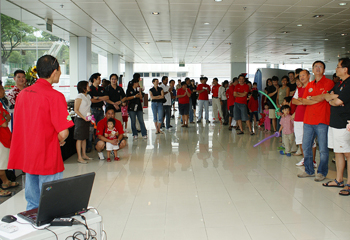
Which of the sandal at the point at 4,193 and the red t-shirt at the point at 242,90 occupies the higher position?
the red t-shirt at the point at 242,90

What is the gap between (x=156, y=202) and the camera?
3.69 meters

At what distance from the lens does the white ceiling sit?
707 cm

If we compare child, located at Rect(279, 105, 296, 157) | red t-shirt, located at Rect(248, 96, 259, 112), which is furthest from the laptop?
red t-shirt, located at Rect(248, 96, 259, 112)

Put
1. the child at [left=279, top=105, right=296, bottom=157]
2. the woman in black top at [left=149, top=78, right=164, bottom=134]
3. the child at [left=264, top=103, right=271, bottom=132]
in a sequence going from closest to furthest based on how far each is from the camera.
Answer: the child at [left=279, top=105, right=296, bottom=157]
the woman in black top at [left=149, top=78, right=164, bottom=134]
the child at [left=264, top=103, right=271, bottom=132]

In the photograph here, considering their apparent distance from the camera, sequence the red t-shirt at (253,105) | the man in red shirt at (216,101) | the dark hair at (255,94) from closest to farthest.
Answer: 1. the dark hair at (255,94)
2. the red t-shirt at (253,105)
3. the man in red shirt at (216,101)

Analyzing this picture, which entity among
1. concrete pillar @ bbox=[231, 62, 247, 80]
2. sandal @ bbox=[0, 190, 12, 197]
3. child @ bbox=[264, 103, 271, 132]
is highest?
concrete pillar @ bbox=[231, 62, 247, 80]

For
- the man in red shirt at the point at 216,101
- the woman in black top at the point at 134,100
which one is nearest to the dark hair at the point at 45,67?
the woman in black top at the point at 134,100

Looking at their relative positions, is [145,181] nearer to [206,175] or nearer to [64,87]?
[206,175]

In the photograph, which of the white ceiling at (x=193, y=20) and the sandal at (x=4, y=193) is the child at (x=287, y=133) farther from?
the sandal at (x=4, y=193)

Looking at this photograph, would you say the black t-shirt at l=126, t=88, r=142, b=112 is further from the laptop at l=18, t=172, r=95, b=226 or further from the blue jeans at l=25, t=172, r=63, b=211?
the laptop at l=18, t=172, r=95, b=226

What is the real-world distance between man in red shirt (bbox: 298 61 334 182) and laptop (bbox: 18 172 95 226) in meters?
3.38

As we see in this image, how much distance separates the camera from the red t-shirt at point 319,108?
4.29m

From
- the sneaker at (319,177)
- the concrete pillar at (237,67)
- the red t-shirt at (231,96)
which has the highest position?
the concrete pillar at (237,67)

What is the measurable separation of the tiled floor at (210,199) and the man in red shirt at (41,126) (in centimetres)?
101
